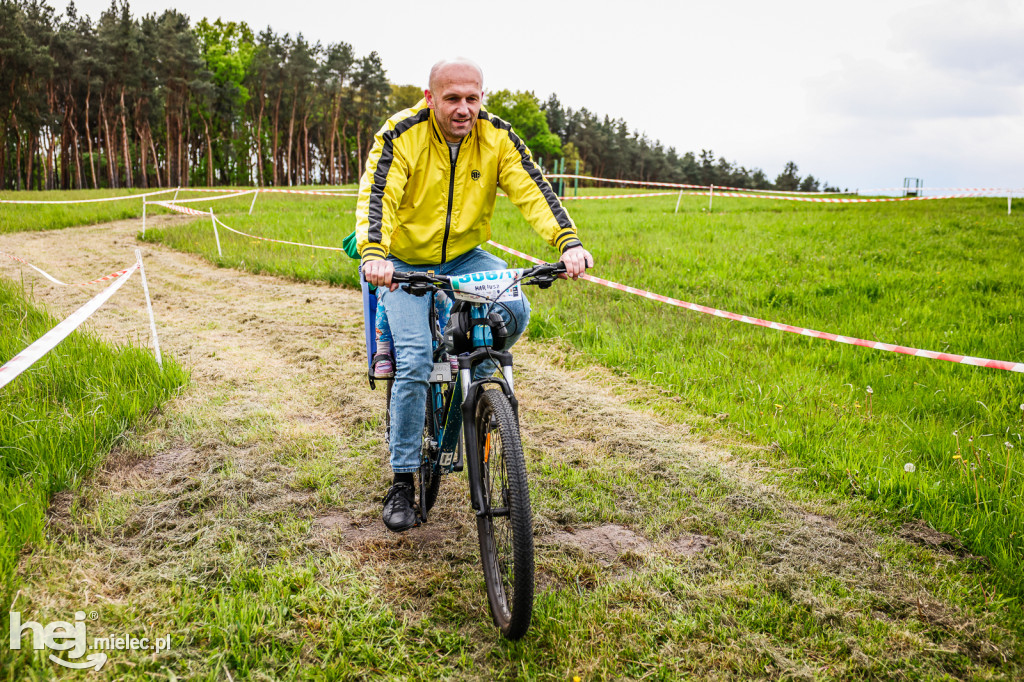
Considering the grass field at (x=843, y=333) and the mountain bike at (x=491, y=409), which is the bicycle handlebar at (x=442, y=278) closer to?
the mountain bike at (x=491, y=409)

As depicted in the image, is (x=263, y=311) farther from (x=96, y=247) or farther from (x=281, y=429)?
(x=96, y=247)

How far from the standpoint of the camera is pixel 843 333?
257 inches

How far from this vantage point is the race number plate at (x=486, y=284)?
2.68 metres

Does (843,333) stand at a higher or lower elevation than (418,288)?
lower

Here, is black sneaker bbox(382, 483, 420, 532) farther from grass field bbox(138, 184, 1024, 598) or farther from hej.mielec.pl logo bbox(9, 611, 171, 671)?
grass field bbox(138, 184, 1024, 598)

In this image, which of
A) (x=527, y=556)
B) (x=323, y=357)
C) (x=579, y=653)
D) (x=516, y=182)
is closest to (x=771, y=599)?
(x=579, y=653)

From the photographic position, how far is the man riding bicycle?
3.00m

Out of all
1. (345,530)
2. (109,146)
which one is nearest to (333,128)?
(109,146)

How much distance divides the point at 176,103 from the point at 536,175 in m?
61.3

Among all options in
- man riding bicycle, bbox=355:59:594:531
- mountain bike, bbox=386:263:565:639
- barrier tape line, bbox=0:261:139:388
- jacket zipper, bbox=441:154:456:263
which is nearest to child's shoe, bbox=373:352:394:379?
man riding bicycle, bbox=355:59:594:531

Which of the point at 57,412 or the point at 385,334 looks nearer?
the point at 385,334

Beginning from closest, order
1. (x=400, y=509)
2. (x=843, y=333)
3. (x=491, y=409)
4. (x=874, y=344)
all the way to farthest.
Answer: (x=491, y=409), (x=400, y=509), (x=874, y=344), (x=843, y=333)

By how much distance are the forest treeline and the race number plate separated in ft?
178

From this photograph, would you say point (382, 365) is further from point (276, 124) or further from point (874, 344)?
point (276, 124)
